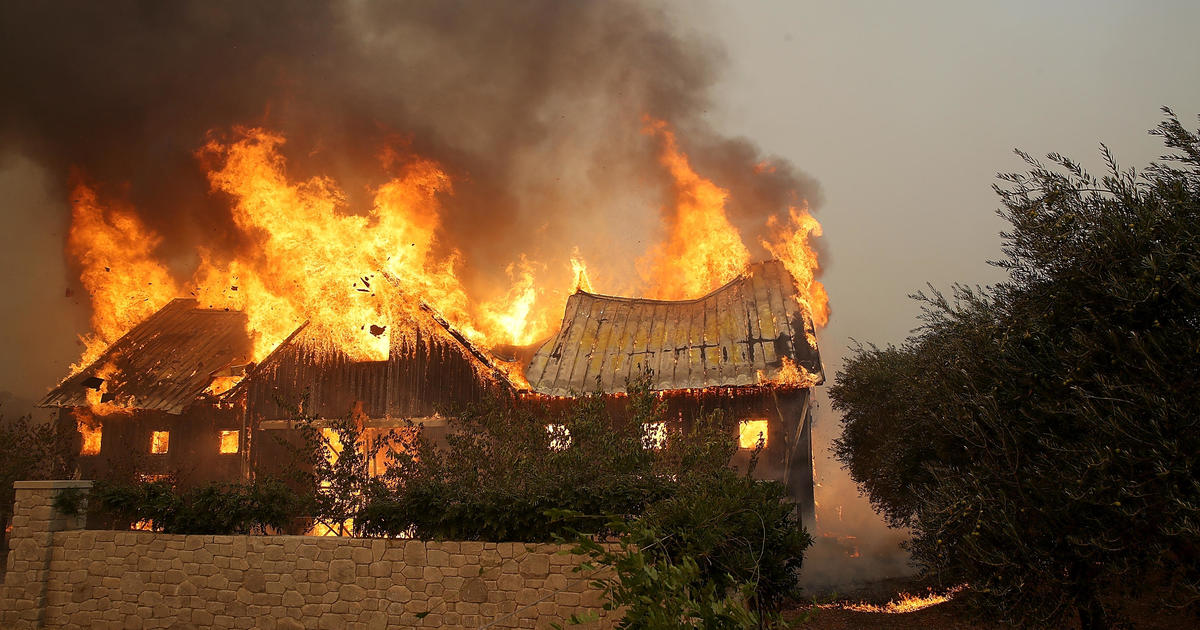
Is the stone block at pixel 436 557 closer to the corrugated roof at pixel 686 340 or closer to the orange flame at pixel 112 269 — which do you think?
the corrugated roof at pixel 686 340

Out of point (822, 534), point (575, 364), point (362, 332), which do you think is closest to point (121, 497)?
point (362, 332)

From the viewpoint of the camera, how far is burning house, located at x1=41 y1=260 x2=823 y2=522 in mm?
19906

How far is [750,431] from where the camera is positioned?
65.4 feet

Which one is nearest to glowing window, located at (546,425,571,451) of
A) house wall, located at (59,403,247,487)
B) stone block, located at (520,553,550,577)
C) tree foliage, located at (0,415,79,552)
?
stone block, located at (520,553,550,577)

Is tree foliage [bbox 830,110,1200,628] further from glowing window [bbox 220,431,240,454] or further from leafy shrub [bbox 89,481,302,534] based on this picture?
glowing window [bbox 220,431,240,454]

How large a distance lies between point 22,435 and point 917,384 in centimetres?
2427

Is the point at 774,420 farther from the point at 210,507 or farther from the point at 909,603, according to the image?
the point at 210,507

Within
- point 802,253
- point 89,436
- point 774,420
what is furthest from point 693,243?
point 89,436

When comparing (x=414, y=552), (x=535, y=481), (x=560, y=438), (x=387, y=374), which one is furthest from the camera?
(x=387, y=374)

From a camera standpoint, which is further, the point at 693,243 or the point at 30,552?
the point at 693,243

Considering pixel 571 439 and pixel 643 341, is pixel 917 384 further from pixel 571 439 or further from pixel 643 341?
pixel 643 341

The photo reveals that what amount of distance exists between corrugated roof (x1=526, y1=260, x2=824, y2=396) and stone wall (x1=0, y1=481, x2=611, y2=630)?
995cm

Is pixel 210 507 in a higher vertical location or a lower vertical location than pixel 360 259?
lower

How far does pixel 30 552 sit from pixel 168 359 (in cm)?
1667
